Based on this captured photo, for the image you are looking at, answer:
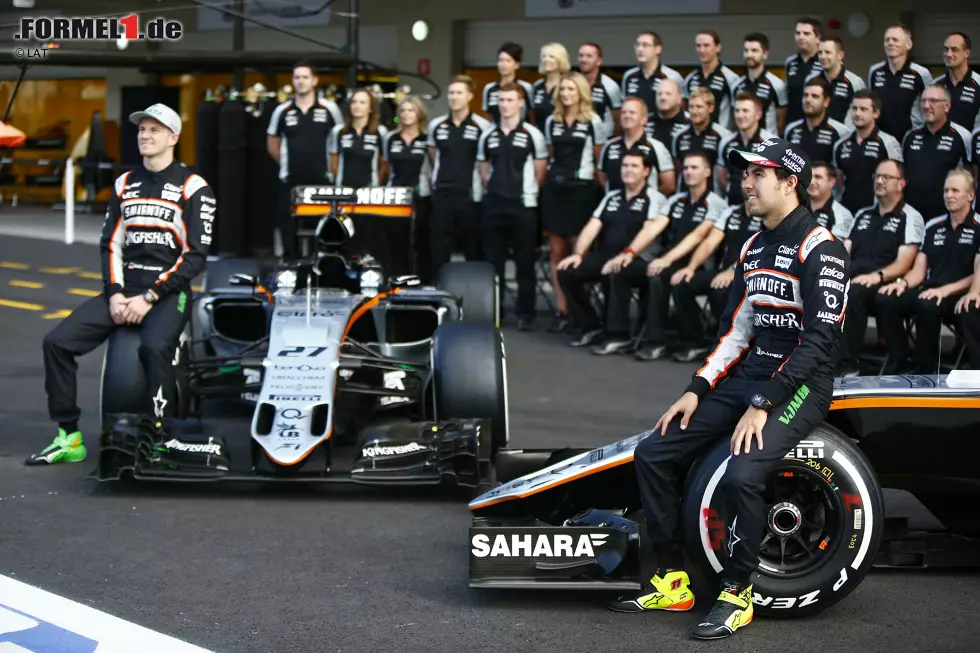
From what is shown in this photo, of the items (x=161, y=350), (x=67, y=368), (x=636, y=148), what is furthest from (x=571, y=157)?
(x=67, y=368)

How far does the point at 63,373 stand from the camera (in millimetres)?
7309

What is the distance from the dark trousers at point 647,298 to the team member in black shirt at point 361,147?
98.9 inches

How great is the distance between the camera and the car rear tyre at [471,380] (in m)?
7.05

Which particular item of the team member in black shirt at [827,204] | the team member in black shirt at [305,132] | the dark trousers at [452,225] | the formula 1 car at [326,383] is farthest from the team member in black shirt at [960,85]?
the team member in black shirt at [305,132]

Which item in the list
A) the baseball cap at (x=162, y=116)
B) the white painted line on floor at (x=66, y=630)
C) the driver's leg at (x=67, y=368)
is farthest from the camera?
the baseball cap at (x=162, y=116)

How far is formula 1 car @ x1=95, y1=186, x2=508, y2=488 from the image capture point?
644cm

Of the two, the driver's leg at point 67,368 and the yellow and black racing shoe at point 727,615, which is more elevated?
the driver's leg at point 67,368

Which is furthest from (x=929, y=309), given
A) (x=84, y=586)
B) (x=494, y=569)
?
(x=84, y=586)

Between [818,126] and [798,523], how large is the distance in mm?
6428

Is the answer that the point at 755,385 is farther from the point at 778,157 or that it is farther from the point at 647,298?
the point at 647,298

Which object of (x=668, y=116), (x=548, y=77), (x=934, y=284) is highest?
(x=548, y=77)

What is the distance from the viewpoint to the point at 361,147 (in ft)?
40.1

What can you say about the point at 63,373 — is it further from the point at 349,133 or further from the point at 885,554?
the point at 349,133

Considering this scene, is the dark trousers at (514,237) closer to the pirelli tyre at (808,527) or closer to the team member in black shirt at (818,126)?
the team member in black shirt at (818,126)
